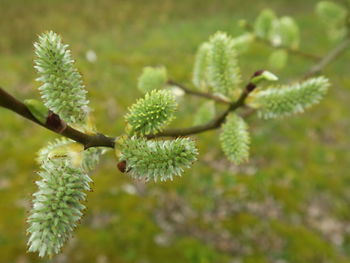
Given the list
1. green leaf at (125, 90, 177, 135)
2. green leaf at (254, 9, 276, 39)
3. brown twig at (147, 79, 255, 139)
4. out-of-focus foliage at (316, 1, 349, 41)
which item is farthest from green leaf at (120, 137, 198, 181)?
out-of-focus foliage at (316, 1, 349, 41)

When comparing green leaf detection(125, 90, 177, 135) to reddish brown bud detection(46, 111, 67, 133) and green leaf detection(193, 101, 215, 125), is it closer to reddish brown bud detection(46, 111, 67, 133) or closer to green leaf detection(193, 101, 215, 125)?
reddish brown bud detection(46, 111, 67, 133)

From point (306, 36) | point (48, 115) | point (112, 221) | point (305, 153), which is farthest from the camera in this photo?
point (306, 36)

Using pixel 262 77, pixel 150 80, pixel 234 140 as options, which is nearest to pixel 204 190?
pixel 150 80

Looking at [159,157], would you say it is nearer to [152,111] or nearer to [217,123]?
[152,111]

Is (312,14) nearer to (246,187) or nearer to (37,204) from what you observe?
(246,187)

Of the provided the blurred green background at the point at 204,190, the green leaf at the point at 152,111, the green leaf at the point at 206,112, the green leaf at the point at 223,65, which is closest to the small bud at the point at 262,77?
the green leaf at the point at 223,65

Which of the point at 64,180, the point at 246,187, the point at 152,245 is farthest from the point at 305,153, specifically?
the point at 64,180
